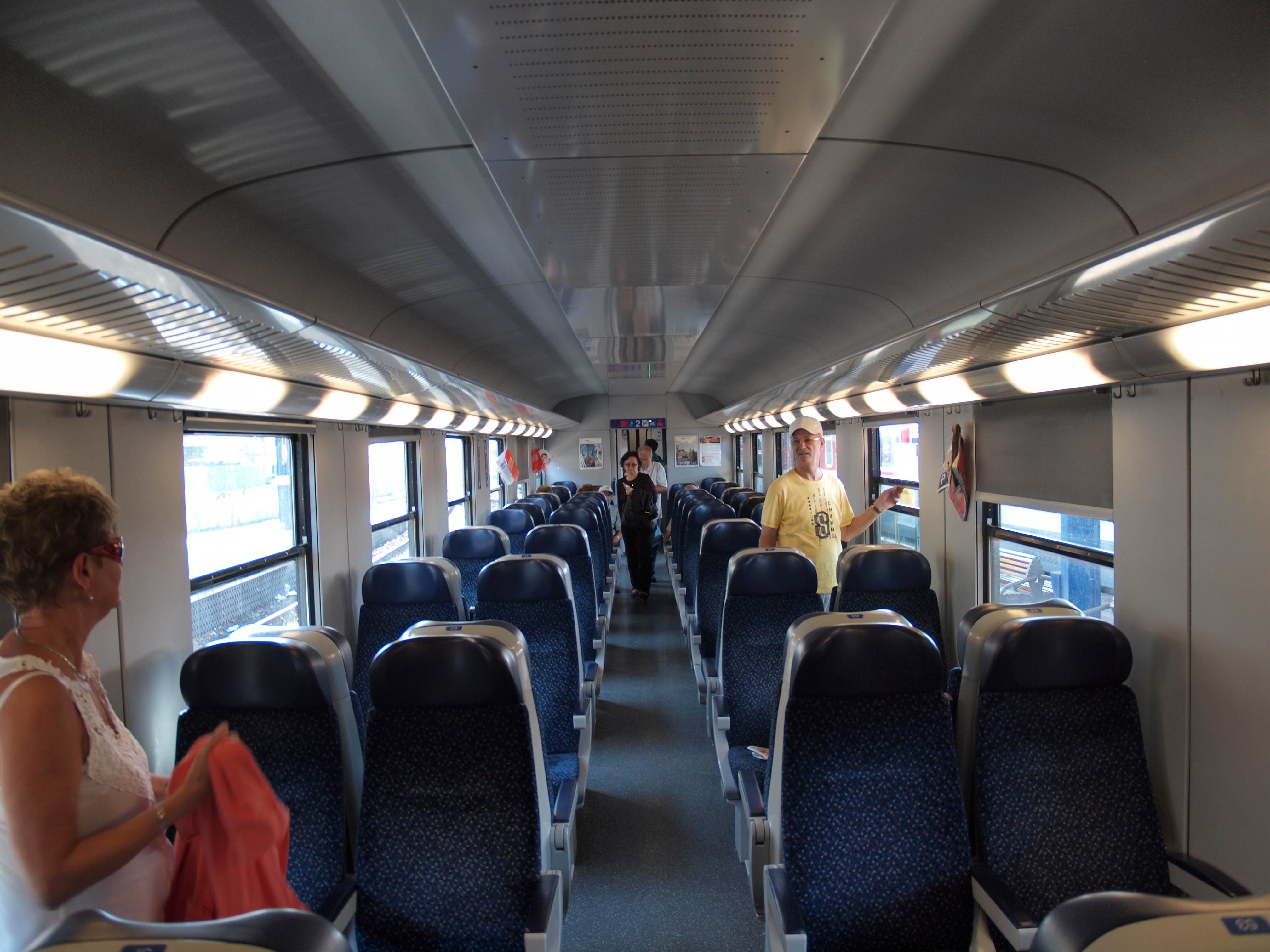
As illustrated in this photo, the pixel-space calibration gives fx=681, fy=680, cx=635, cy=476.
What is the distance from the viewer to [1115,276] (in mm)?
1666

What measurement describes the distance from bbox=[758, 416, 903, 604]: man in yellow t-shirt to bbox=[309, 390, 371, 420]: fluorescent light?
2.79 m

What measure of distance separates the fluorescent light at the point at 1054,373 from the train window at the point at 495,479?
9540mm

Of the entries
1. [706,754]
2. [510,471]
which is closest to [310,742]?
[706,754]

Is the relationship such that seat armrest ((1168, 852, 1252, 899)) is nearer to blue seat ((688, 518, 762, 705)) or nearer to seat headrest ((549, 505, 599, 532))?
blue seat ((688, 518, 762, 705))

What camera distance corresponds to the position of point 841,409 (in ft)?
20.3

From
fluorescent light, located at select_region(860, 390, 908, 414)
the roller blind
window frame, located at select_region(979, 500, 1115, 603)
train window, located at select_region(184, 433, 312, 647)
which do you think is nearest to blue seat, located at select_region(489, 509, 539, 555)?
train window, located at select_region(184, 433, 312, 647)

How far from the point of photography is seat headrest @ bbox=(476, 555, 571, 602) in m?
3.86

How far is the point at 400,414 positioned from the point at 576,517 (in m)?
2.56

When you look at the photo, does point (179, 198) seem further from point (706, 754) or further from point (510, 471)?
point (510, 471)

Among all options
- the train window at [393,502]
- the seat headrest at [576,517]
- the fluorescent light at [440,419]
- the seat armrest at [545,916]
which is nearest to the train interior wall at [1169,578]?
the seat armrest at [545,916]

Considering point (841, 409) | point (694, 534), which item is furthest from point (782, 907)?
point (694, 534)

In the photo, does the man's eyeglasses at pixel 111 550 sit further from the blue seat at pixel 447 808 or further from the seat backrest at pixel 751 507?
the seat backrest at pixel 751 507

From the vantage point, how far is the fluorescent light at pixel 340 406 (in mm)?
4125

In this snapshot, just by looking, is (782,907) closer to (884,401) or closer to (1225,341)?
(1225,341)
